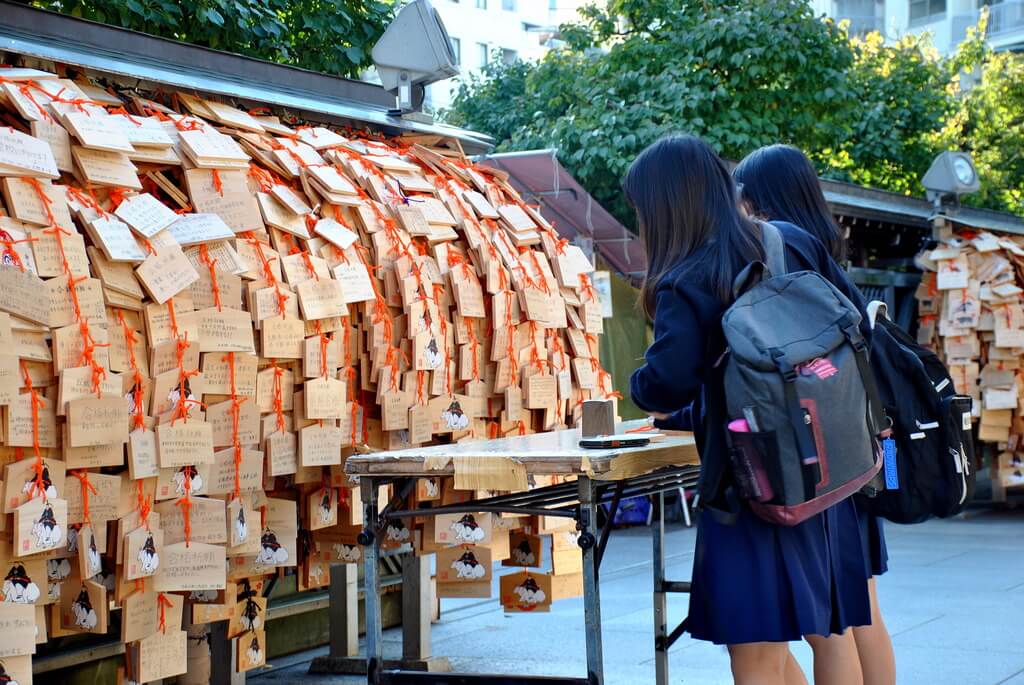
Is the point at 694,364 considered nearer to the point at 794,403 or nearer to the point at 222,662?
the point at 794,403

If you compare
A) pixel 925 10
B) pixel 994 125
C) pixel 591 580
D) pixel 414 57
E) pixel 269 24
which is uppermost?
pixel 925 10

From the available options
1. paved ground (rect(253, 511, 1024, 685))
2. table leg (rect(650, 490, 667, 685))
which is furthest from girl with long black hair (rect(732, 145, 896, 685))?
paved ground (rect(253, 511, 1024, 685))

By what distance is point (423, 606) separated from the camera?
534 cm

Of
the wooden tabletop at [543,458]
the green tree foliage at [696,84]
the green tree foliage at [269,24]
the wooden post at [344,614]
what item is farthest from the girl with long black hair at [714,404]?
the green tree foliage at [696,84]

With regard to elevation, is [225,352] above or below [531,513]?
above

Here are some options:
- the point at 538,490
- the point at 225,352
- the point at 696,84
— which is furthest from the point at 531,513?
the point at 696,84

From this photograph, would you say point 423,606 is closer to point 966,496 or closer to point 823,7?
point 966,496

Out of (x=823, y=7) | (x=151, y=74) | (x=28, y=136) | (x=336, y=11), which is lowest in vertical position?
(x=28, y=136)

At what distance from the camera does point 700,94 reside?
42.2ft

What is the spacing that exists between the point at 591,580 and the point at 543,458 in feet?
1.11

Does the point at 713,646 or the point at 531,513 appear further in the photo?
the point at 713,646

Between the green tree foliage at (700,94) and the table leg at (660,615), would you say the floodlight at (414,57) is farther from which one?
the green tree foliage at (700,94)

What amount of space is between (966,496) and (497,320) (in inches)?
66.6

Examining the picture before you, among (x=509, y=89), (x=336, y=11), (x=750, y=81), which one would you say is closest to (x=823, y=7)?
(x=509, y=89)
